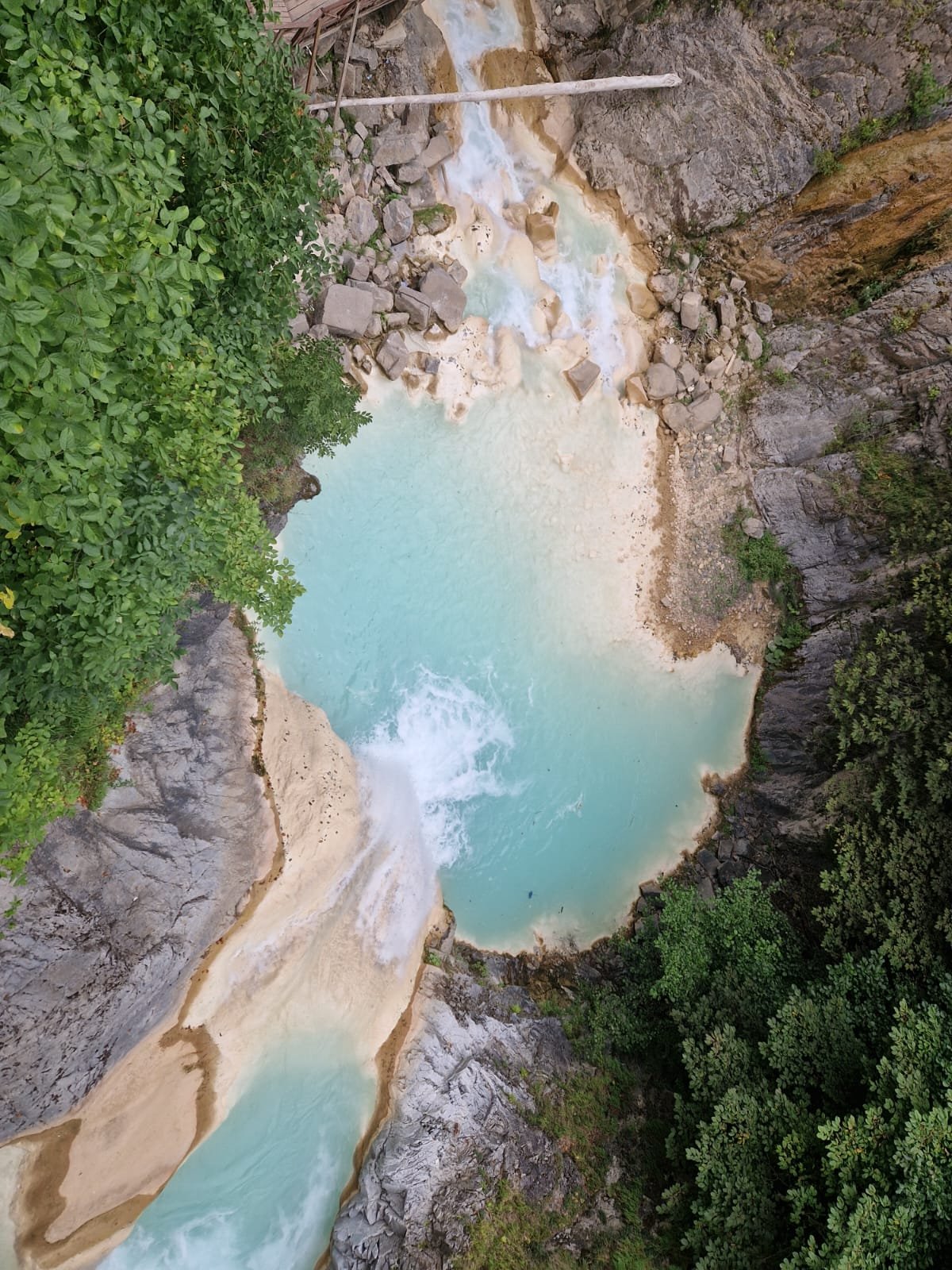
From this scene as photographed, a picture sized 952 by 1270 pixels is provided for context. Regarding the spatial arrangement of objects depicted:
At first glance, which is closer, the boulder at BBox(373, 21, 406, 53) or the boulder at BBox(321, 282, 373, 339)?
the boulder at BBox(321, 282, 373, 339)

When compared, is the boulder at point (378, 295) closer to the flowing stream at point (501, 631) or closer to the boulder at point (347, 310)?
the boulder at point (347, 310)

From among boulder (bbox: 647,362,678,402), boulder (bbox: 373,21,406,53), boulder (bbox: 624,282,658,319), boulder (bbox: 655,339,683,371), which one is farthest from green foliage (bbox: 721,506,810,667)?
boulder (bbox: 373,21,406,53)

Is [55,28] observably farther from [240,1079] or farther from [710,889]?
[710,889]

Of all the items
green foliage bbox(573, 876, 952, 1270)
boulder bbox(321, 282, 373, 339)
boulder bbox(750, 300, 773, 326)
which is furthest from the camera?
boulder bbox(750, 300, 773, 326)

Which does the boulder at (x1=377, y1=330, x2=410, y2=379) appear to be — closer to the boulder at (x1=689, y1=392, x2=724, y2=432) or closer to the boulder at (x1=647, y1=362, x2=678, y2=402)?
the boulder at (x1=647, y1=362, x2=678, y2=402)

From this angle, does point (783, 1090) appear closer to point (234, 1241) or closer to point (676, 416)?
point (234, 1241)

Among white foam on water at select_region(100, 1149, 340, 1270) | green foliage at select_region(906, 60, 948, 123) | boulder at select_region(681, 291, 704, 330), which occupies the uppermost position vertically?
green foliage at select_region(906, 60, 948, 123)

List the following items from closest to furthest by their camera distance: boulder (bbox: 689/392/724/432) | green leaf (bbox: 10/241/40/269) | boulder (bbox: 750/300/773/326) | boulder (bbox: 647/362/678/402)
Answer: green leaf (bbox: 10/241/40/269), boulder (bbox: 647/362/678/402), boulder (bbox: 689/392/724/432), boulder (bbox: 750/300/773/326)

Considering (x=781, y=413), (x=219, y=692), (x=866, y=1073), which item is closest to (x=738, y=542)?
(x=781, y=413)

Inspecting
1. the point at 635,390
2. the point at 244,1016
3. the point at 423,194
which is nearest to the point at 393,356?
the point at 423,194
